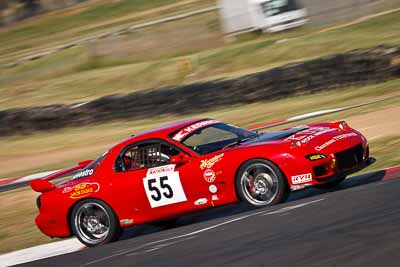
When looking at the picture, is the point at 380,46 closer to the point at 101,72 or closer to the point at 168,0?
the point at 101,72

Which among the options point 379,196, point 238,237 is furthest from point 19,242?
point 379,196

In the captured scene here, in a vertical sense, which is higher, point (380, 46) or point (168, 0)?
point (168, 0)

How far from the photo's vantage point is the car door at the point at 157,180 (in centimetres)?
892

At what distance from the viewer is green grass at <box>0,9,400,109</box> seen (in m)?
22.5

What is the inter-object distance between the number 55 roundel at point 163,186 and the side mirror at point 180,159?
5.2 inches

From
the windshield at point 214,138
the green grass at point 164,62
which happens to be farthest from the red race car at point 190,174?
the green grass at point 164,62

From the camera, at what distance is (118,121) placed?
866 inches

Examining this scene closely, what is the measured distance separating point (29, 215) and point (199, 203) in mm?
4224

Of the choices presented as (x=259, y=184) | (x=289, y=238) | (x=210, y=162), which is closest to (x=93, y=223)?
(x=210, y=162)

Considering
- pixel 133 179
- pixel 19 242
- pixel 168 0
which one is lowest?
pixel 19 242

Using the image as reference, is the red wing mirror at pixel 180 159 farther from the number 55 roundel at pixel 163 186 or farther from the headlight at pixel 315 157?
the headlight at pixel 315 157

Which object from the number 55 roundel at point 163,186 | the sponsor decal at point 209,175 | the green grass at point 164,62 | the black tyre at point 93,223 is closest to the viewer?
the sponsor decal at point 209,175

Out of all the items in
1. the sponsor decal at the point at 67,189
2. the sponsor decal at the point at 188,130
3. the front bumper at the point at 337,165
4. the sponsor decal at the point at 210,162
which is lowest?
the front bumper at the point at 337,165

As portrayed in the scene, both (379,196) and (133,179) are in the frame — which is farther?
(133,179)
